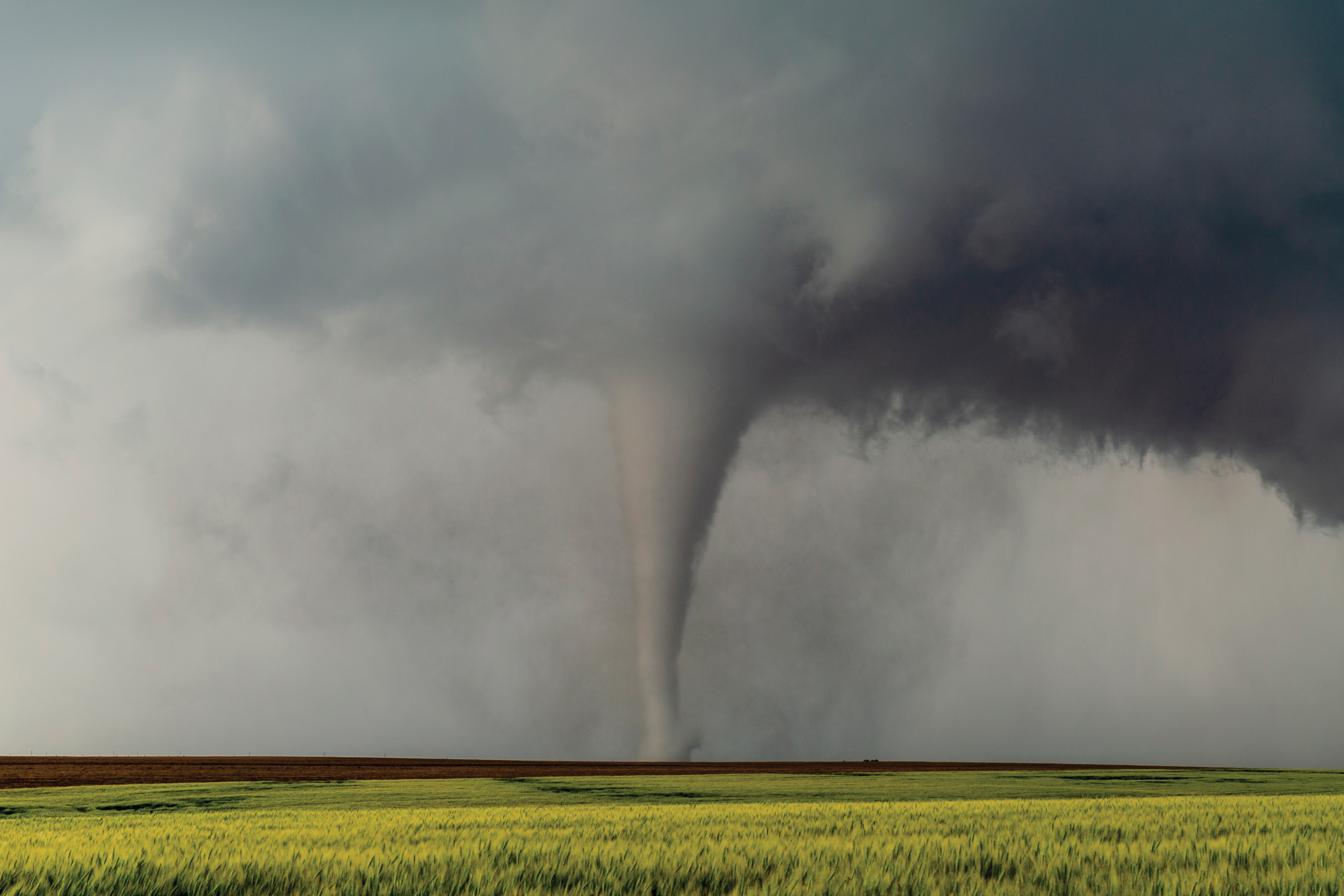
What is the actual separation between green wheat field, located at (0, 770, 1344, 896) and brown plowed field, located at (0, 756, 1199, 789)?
53732mm

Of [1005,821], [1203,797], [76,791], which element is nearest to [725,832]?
[1005,821]

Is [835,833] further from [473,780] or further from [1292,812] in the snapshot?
[473,780]

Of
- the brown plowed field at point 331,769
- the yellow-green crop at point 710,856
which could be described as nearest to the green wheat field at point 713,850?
the yellow-green crop at point 710,856

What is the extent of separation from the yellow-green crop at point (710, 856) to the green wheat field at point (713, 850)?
0.04 m

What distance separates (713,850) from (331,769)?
11821 centimetres

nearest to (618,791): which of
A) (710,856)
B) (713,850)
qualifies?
(713,850)

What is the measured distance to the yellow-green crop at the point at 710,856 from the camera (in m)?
8.38

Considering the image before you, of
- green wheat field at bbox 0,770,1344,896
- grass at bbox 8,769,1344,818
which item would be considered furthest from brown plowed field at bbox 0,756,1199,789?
green wheat field at bbox 0,770,1344,896

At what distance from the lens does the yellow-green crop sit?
8375mm

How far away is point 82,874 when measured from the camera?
9.05 meters

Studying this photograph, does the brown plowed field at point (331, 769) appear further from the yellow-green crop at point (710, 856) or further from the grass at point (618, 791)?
the yellow-green crop at point (710, 856)

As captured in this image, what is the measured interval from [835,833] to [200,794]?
142ft

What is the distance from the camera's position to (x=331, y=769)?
4363 inches

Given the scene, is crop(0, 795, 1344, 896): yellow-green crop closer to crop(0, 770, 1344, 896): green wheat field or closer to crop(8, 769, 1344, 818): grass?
crop(0, 770, 1344, 896): green wheat field
